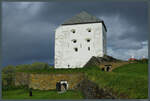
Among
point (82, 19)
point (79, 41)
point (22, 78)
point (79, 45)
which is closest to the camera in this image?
point (22, 78)

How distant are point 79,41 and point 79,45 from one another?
64 cm

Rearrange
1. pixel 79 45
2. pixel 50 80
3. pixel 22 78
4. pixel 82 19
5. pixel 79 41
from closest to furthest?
pixel 50 80 → pixel 22 78 → pixel 79 45 → pixel 79 41 → pixel 82 19

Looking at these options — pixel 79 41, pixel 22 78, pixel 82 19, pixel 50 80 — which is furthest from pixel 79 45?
pixel 50 80

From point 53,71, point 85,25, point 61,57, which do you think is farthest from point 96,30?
point 53,71

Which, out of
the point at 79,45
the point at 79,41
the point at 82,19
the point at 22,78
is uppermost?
the point at 82,19

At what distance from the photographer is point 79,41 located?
2559 centimetres

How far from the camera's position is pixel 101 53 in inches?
959

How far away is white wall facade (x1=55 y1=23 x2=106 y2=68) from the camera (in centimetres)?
2482

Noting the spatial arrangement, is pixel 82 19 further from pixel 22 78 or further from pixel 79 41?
pixel 22 78

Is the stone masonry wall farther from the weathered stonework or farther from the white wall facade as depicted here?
the white wall facade

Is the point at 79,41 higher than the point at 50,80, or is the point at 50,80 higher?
the point at 79,41

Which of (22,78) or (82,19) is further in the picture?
(82,19)

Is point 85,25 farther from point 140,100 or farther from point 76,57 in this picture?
point 140,100

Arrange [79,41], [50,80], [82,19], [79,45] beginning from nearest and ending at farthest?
[50,80], [79,45], [79,41], [82,19]
